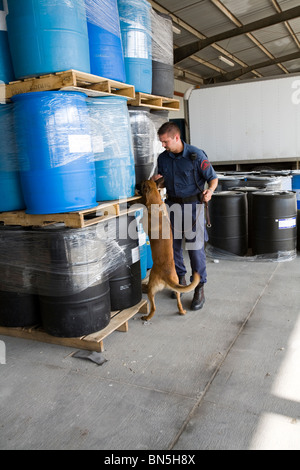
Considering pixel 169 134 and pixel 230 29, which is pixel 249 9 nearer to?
pixel 230 29

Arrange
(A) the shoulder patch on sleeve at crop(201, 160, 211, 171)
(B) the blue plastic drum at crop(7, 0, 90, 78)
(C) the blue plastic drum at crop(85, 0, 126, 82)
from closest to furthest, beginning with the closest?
1. (B) the blue plastic drum at crop(7, 0, 90, 78)
2. (C) the blue plastic drum at crop(85, 0, 126, 82)
3. (A) the shoulder patch on sleeve at crop(201, 160, 211, 171)

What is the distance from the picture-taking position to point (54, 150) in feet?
8.66

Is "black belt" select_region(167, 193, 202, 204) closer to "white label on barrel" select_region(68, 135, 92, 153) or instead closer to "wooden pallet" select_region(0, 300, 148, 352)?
"wooden pallet" select_region(0, 300, 148, 352)

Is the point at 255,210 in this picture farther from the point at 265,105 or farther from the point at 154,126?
the point at 265,105

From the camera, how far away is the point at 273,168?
28.5 ft

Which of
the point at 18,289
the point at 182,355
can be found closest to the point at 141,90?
the point at 18,289

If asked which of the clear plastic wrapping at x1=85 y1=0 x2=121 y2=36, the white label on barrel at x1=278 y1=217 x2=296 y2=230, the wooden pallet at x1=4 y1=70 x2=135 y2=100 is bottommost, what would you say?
the white label on barrel at x1=278 y1=217 x2=296 y2=230

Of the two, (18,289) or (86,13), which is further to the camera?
(18,289)

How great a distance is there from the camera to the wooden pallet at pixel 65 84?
8.54 feet

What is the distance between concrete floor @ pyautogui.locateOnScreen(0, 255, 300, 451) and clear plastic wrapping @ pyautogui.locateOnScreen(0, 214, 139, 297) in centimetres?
56

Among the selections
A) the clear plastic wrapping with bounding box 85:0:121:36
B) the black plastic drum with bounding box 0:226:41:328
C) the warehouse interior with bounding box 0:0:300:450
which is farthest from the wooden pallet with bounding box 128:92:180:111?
the black plastic drum with bounding box 0:226:41:328

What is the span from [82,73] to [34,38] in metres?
0.38

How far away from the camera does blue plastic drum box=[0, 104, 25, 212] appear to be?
2.86m

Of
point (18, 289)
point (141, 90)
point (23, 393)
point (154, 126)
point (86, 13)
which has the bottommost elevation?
Result: point (23, 393)
